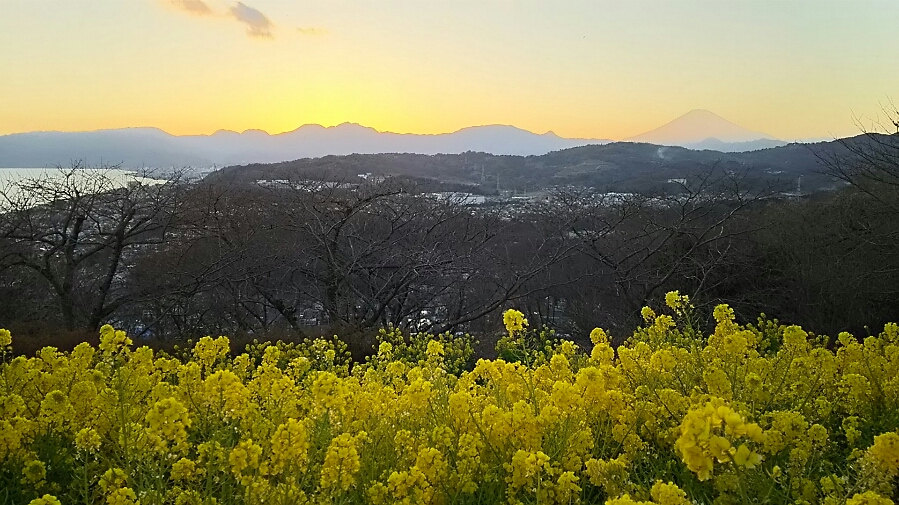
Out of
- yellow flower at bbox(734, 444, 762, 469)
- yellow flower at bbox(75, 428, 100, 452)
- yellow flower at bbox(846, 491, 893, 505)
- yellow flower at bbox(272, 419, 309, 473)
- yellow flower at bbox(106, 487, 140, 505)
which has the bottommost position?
yellow flower at bbox(106, 487, 140, 505)

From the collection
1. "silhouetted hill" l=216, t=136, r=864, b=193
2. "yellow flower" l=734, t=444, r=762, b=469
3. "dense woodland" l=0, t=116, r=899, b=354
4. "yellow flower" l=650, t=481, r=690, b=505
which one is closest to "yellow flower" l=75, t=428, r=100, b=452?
"yellow flower" l=650, t=481, r=690, b=505

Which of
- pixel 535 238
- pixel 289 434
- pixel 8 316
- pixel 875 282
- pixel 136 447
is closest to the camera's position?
pixel 289 434

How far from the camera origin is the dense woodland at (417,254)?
983 cm

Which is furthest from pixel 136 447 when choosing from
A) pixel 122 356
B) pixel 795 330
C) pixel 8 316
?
pixel 8 316

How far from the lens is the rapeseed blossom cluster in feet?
7.47

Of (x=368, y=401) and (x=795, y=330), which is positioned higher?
(x=795, y=330)

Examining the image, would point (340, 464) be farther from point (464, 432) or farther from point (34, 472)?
point (34, 472)

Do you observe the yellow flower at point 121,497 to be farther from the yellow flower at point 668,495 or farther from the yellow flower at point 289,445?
the yellow flower at point 668,495

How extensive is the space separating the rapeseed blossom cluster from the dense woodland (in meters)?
4.99

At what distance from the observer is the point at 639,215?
476 inches

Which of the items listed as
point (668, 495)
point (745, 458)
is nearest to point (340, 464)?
point (668, 495)

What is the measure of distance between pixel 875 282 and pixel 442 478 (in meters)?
11.2

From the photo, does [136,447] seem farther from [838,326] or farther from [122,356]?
[838,326]

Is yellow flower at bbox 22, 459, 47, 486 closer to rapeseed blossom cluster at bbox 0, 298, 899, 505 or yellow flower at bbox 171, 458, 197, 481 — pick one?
rapeseed blossom cluster at bbox 0, 298, 899, 505
